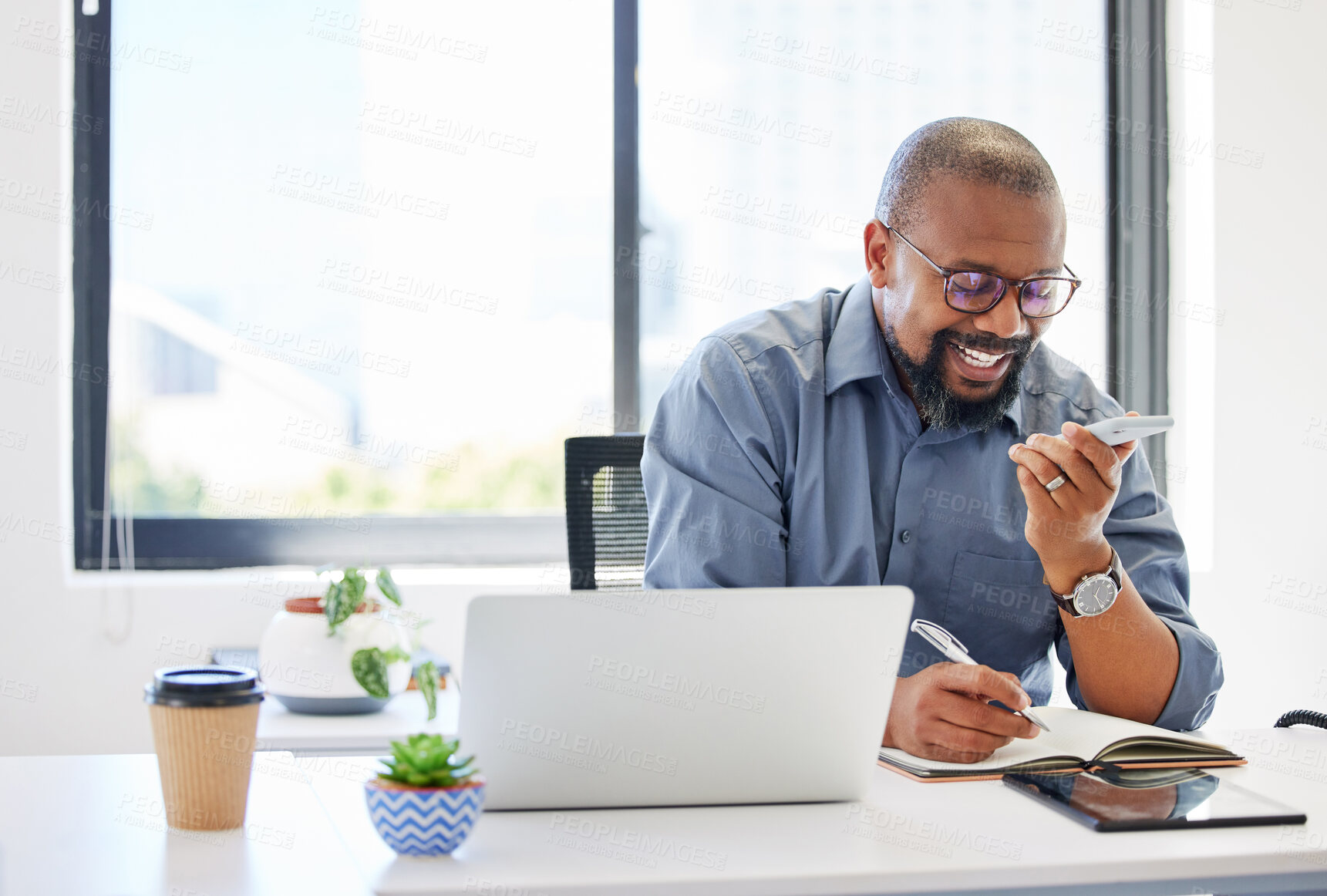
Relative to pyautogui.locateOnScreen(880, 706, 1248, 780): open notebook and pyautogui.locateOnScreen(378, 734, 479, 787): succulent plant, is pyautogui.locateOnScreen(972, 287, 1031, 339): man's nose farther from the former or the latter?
pyautogui.locateOnScreen(378, 734, 479, 787): succulent plant

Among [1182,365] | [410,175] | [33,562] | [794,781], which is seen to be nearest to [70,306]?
[33,562]

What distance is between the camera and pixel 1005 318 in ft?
4.98

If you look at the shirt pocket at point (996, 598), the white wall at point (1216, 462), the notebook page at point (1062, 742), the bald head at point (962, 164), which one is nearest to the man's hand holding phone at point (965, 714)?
the notebook page at point (1062, 742)

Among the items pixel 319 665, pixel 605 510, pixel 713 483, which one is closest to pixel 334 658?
pixel 319 665

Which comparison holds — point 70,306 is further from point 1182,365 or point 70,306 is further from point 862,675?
point 1182,365

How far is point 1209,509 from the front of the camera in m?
2.75

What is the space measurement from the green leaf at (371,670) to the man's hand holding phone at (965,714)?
3.16ft

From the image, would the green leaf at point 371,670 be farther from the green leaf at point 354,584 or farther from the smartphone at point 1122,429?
the smartphone at point 1122,429

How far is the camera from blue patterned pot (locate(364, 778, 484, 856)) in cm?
85

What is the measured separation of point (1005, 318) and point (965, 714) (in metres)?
0.57

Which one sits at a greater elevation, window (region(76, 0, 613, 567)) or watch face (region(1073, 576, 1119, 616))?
window (region(76, 0, 613, 567))

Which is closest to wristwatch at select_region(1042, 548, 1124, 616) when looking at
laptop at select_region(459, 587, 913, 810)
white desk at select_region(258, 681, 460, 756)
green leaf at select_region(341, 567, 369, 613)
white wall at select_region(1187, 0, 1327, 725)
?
laptop at select_region(459, 587, 913, 810)

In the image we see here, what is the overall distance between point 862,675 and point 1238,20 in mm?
2406

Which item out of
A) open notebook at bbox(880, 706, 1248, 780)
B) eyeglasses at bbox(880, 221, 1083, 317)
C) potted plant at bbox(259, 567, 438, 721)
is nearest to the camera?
open notebook at bbox(880, 706, 1248, 780)
